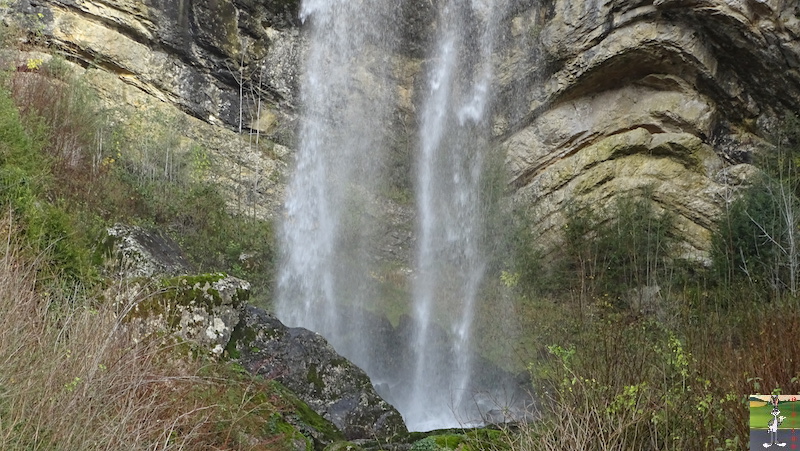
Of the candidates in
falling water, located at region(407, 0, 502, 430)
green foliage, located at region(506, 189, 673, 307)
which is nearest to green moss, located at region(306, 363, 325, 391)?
falling water, located at region(407, 0, 502, 430)

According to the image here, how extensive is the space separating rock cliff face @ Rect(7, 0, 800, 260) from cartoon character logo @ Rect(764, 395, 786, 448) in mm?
11994

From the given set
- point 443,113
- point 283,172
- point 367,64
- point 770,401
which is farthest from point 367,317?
point 770,401

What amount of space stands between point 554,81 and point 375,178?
4.90 m

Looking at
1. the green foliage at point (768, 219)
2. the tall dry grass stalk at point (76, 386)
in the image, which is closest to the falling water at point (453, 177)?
the green foliage at point (768, 219)

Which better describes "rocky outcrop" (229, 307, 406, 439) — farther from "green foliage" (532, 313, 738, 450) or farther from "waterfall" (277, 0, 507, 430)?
"waterfall" (277, 0, 507, 430)

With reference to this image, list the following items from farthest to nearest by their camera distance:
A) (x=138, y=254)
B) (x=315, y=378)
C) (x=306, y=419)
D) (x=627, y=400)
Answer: (x=138, y=254), (x=315, y=378), (x=306, y=419), (x=627, y=400)

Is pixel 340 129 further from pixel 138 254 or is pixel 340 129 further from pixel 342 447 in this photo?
pixel 342 447

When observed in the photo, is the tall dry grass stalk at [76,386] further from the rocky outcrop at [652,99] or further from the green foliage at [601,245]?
the rocky outcrop at [652,99]

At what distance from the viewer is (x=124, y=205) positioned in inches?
522

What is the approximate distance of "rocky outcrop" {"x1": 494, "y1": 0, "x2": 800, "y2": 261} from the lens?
1367 cm

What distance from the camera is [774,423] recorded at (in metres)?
2.94

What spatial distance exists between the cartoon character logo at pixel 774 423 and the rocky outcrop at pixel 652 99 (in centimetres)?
1188

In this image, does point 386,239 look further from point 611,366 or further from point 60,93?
point 611,366

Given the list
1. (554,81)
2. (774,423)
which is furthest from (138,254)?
(554,81)
